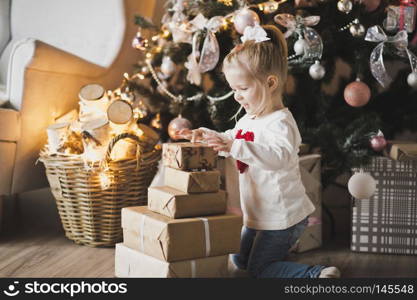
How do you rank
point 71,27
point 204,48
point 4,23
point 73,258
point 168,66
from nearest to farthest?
point 73,258 < point 204,48 < point 168,66 < point 71,27 < point 4,23

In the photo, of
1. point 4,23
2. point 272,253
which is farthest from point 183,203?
point 4,23

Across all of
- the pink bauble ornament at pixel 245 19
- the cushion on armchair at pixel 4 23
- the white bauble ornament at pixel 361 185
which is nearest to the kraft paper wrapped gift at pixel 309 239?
the white bauble ornament at pixel 361 185

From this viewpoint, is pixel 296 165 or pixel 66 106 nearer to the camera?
pixel 296 165

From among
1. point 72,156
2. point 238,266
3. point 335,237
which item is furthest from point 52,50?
point 335,237

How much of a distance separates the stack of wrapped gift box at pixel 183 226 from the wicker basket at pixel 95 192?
0.30 meters

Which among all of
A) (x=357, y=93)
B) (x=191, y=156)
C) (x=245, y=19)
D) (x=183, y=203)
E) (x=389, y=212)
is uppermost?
(x=245, y=19)

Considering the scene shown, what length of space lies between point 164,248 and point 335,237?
33.7 inches

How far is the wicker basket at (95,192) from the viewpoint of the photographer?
1869 mm

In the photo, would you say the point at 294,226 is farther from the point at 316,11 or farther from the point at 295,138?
the point at 316,11

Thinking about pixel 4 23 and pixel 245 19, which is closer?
pixel 245 19

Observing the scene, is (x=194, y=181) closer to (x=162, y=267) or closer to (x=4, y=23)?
(x=162, y=267)

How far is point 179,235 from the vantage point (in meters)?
1.46

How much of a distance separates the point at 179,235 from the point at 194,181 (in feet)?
0.47

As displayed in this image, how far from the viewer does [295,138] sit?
156cm
